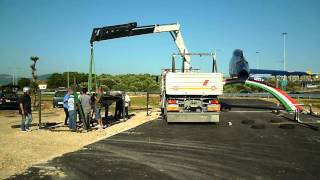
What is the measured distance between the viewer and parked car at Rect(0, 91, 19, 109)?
3076 centimetres

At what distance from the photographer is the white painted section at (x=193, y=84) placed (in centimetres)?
1925

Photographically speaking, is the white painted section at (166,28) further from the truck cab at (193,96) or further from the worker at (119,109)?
the truck cab at (193,96)

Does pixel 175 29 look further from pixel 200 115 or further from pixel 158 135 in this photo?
pixel 158 135

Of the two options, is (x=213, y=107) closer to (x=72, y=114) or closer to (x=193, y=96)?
(x=193, y=96)

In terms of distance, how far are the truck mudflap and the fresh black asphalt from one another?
3203 millimetres

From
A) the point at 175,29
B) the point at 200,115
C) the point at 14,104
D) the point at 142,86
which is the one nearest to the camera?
the point at 200,115

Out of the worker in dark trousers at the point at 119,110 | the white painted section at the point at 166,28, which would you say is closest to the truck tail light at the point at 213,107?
the worker in dark trousers at the point at 119,110

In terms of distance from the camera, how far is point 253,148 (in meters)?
12.0

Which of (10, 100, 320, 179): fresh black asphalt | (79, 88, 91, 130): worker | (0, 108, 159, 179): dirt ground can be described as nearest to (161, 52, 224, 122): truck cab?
(0, 108, 159, 179): dirt ground

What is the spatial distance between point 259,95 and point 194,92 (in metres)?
49.4

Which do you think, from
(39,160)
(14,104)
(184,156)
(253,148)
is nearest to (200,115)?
(253,148)

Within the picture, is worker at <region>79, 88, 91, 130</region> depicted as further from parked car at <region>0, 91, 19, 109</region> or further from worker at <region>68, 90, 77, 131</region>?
parked car at <region>0, 91, 19, 109</region>

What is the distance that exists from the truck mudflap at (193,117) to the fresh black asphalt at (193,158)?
→ 320cm

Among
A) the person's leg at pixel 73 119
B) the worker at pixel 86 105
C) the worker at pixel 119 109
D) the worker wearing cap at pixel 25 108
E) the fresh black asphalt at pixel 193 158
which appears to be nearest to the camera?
the fresh black asphalt at pixel 193 158
